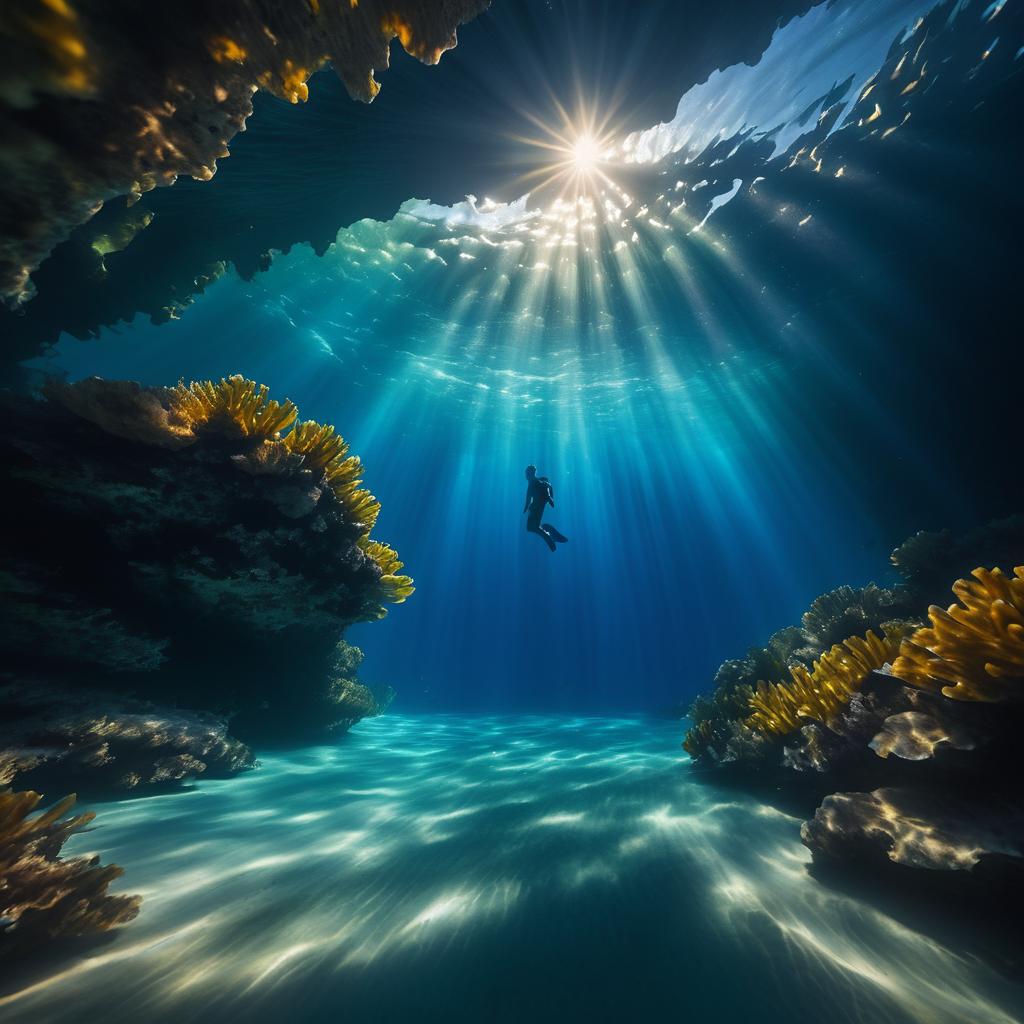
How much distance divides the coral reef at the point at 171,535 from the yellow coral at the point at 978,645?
201 inches

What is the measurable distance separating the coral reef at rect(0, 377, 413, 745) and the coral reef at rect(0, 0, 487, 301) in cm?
202

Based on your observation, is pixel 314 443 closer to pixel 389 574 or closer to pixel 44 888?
pixel 389 574

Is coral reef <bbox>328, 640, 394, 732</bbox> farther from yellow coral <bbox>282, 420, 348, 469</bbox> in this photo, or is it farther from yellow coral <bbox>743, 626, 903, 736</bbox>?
yellow coral <bbox>743, 626, 903, 736</bbox>

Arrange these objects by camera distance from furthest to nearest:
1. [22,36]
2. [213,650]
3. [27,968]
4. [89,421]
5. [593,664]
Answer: [593,664] → [213,650] → [89,421] → [27,968] → [22,36]

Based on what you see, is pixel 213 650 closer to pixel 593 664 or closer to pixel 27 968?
pixel 27 968

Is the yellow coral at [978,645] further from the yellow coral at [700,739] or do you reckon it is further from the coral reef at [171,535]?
the coral reef at [171,535]

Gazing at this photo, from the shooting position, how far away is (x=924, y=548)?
6.58 metres

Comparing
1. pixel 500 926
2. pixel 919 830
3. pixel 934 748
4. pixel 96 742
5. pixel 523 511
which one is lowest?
pixel 500 926

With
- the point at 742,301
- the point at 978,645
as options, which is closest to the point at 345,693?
the point at 978,645

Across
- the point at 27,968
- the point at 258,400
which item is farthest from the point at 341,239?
the point at 27,968

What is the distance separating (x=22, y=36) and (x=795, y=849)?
5690 millimetres

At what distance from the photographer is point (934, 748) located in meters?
2.54

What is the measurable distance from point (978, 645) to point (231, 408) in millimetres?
6050

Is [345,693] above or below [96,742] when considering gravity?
above
